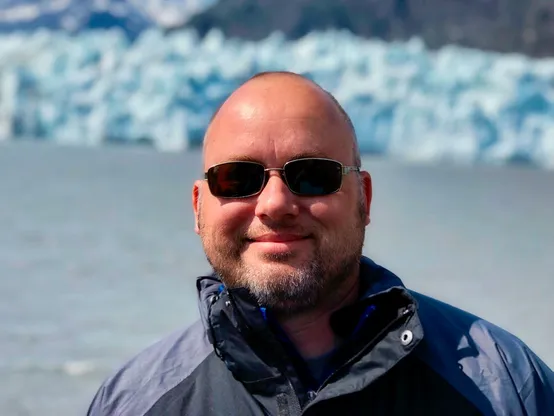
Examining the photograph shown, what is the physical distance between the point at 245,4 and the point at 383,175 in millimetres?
44576

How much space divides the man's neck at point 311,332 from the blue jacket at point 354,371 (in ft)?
0.06

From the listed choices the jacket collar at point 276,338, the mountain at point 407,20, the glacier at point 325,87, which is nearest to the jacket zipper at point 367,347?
the jacket collar at point 276,338

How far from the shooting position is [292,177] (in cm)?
131

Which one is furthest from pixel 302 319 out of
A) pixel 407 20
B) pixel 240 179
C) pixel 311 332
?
pixel 407 20

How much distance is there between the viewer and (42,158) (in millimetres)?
35719

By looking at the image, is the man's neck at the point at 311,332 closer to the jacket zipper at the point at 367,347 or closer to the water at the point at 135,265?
the jacket zipper at the point at 367,347

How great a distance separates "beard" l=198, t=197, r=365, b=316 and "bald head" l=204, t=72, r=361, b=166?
14cm

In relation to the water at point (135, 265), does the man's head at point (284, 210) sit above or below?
above

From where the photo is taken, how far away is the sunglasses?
130 cm

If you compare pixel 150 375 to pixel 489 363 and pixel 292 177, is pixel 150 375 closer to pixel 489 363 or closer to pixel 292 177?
pixel 292 177

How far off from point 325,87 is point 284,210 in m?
31.5

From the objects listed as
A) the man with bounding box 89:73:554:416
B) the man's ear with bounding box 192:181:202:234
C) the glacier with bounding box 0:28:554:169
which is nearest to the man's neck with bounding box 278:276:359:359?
the man with bounding box 89:73:554:416

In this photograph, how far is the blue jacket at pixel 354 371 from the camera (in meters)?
1.21

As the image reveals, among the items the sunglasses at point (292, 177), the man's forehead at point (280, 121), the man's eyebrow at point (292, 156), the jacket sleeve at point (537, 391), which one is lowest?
the jacket sleeve at point (537, 391)
